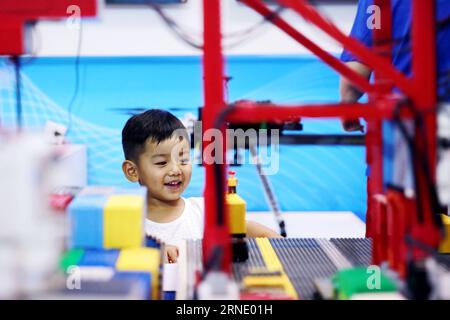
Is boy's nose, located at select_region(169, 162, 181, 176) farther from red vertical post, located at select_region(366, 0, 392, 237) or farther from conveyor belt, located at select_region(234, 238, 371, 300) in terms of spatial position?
red vertical post, located at select_region(366, 0, 392, 237)

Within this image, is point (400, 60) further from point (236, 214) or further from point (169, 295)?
point (169, 295)

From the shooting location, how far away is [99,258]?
78 cm

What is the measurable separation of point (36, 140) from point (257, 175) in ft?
5.37

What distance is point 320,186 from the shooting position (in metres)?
2.24

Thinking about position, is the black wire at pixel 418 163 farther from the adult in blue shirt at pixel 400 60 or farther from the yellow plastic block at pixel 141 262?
the yellow plastic block at pixel 141 262

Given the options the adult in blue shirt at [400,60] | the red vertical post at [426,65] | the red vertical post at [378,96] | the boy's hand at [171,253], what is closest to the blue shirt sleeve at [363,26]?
the adult in blue shirt at [400,60]

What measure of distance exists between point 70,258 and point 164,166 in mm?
512

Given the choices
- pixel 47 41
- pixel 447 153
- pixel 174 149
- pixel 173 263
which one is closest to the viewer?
pixel 447 153

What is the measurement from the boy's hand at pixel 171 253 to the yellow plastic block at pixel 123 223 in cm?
21

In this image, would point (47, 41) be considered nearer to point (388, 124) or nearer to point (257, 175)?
point (257, 175)

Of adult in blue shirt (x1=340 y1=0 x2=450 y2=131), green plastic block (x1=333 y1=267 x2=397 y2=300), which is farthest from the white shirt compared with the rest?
green plastic block (x1=333 y1=267 x2=397 y2=300)

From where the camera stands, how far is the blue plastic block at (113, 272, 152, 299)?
0.73 meters

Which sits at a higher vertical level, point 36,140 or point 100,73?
point 100,73
